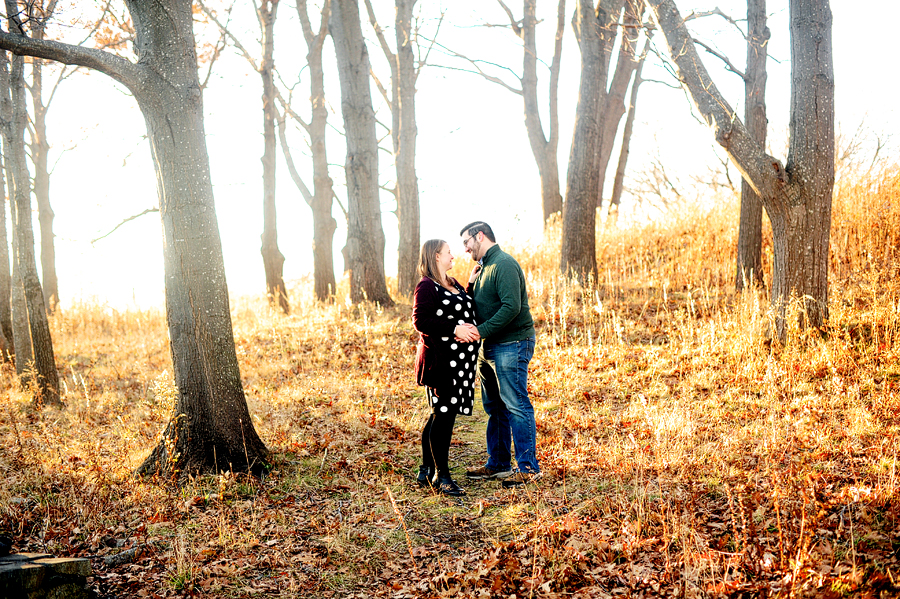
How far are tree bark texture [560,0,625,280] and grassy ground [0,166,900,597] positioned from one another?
188 centimetres

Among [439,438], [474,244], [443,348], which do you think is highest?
[474,244]

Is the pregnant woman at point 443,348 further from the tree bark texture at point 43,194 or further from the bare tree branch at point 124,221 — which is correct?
the tree bark texture at point 43,194

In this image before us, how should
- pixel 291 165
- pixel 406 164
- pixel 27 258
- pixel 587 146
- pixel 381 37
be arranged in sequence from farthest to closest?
A: pixel 291 165, pixel 381 37, pixel 406 164, pixel 587 146, pixel 27 258

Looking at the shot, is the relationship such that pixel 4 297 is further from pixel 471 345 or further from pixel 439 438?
pixel 471 345

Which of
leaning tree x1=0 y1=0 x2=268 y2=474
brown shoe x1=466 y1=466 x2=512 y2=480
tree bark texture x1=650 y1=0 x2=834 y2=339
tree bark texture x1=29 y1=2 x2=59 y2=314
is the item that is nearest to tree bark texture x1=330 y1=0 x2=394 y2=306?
tree bark texture x1=650 y1=0 x2=834 y2=339

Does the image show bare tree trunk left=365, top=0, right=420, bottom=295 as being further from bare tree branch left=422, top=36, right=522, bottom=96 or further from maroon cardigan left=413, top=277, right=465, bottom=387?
maroon cardigan left=413, top=277, right=465, bottom=387

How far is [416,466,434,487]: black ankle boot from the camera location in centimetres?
528

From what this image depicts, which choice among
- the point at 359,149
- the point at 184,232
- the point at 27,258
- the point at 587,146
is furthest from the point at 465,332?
the point at 359,149

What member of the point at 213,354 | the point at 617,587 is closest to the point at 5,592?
the point at 213,354

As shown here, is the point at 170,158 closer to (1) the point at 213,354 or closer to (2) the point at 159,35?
(2) the point at 159,35

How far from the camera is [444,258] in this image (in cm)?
504

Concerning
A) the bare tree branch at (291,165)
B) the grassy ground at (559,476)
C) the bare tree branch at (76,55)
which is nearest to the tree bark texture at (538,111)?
the grassy ground at (559,476)

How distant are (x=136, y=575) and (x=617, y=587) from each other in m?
2.98

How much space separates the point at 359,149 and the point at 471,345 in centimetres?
841
